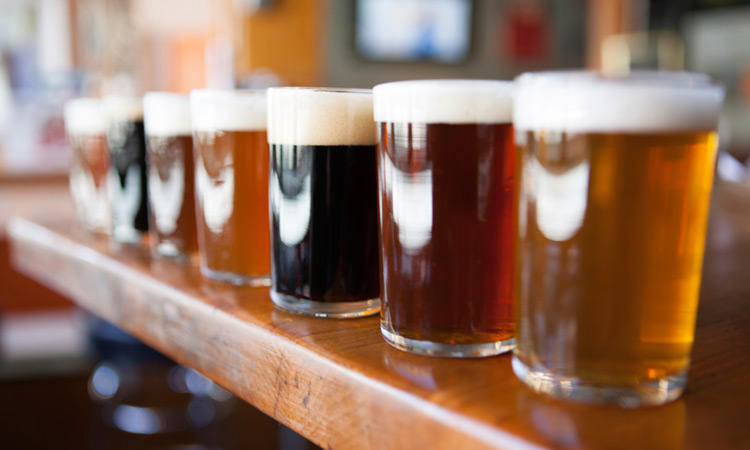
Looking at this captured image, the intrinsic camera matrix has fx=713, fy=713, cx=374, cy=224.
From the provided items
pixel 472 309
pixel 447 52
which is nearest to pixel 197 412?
pixel 472 309

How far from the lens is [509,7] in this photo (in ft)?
15.3

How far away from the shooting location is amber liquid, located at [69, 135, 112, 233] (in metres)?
1.16

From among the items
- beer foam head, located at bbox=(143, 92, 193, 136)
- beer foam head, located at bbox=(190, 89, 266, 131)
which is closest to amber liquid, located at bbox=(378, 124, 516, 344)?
beer foam head, located at bbox=(190, 89, 266, 131)

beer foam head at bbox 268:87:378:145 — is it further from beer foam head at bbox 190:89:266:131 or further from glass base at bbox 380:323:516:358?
glass base at bbox 380:323:516:358

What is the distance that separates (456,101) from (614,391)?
0.23 m

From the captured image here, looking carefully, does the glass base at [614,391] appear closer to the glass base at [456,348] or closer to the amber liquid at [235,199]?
the glass base at [456,348]

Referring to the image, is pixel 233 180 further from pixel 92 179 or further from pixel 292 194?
pixel 92 179

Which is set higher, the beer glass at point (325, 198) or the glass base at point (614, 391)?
the beer glass at point (325, 198)

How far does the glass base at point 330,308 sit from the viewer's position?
666 mm

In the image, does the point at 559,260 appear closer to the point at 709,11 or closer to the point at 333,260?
the point at 333,260

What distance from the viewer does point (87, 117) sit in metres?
1.17

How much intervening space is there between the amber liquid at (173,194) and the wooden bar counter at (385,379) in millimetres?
34

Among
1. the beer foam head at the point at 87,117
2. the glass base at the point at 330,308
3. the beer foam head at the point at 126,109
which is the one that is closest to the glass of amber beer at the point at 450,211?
the glass base at the point at 330,308

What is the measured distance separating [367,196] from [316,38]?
370 cm
